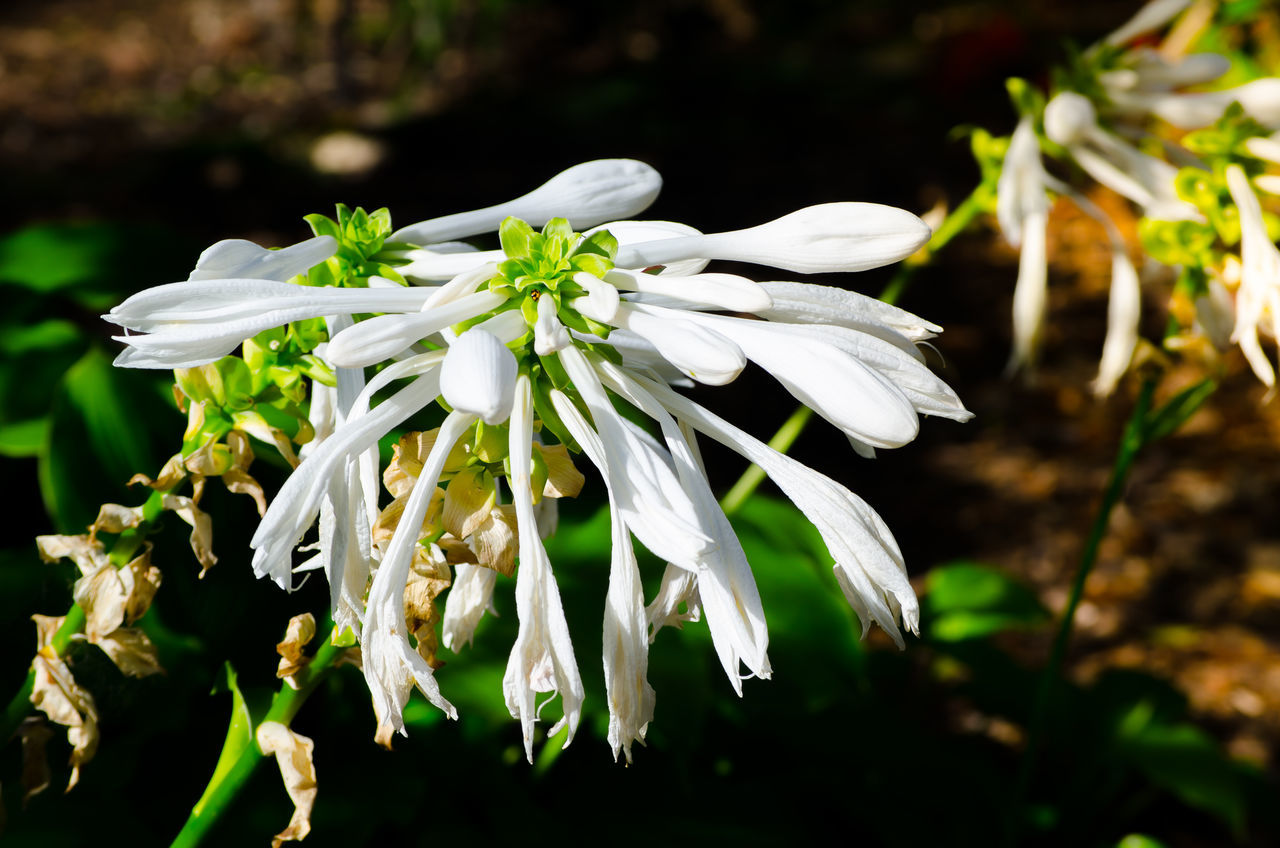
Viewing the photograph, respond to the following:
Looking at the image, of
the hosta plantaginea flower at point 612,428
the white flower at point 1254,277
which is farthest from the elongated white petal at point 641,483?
the white flower at point 1254,277

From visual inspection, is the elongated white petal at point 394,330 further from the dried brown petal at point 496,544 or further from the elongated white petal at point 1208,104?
the elongated white petal at point 1208,104

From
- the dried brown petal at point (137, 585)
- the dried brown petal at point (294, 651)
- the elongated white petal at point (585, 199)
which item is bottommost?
the dried brown petal at point (294, 651)

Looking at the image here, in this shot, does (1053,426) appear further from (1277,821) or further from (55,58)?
(55,58)

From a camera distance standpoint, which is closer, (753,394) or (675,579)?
(675,579)

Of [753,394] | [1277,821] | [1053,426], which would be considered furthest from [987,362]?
[1277,821]

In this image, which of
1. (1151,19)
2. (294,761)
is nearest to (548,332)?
(294,761)

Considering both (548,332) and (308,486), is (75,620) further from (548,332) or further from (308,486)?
(548,332)

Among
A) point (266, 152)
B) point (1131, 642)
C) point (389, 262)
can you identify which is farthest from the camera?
point (266, 152)
